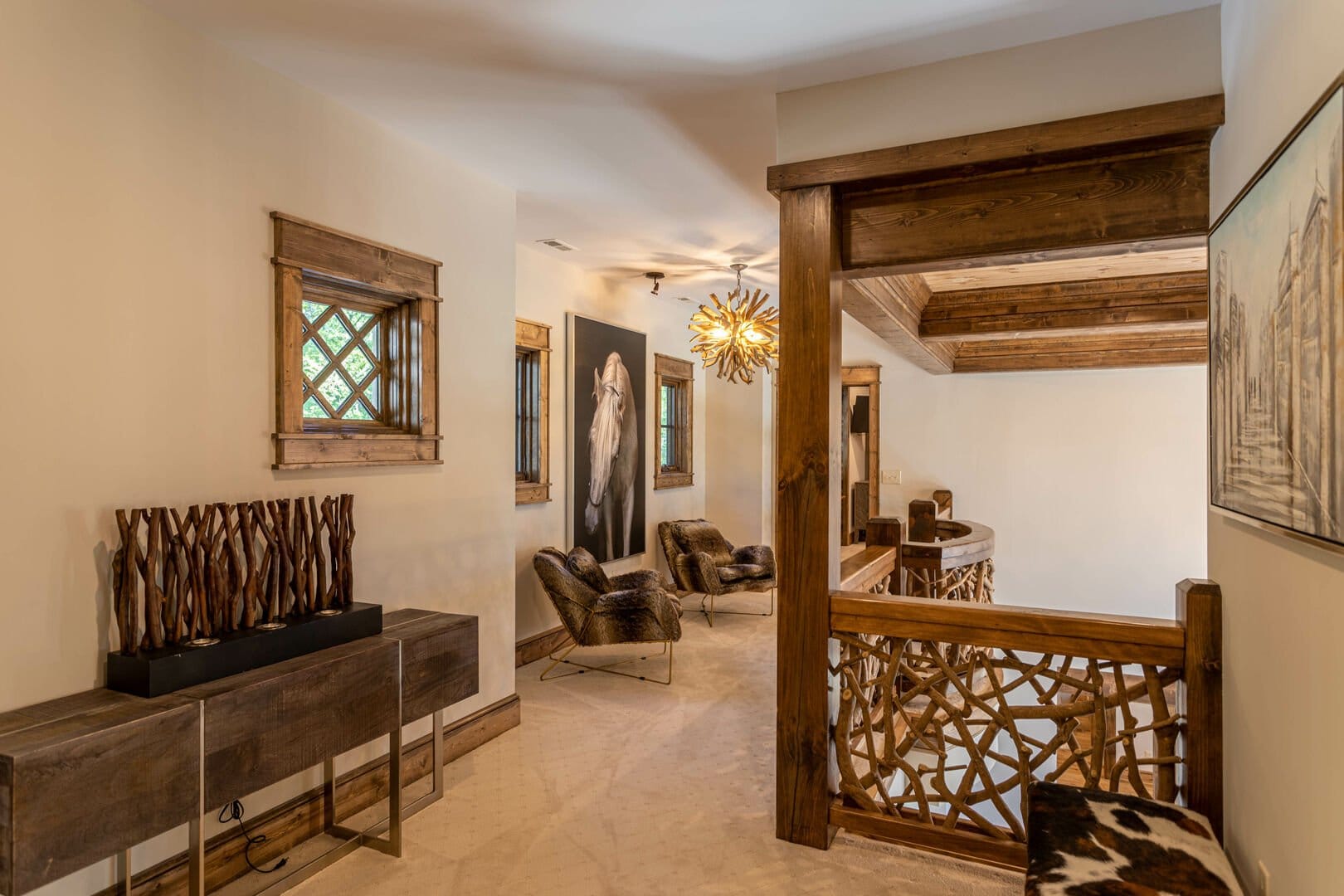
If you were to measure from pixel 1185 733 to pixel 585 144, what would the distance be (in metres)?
3.10

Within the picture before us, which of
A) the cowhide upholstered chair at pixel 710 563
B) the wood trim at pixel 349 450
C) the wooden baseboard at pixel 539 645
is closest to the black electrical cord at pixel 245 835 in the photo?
the wood trim at pixel 349 450

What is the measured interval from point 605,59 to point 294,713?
236 centimetres

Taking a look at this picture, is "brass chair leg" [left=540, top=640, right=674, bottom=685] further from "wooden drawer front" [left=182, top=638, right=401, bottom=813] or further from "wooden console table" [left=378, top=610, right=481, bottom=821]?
"wooden drawer front" [left=182, top=638, right=401, bottom=813]

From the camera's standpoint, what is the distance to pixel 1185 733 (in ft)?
7.47

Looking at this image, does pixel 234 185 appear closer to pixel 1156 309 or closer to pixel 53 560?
pixel 53 560

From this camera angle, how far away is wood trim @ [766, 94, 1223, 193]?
2.23 m

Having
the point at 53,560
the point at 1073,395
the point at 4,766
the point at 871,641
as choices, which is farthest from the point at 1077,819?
the point at 1073,395

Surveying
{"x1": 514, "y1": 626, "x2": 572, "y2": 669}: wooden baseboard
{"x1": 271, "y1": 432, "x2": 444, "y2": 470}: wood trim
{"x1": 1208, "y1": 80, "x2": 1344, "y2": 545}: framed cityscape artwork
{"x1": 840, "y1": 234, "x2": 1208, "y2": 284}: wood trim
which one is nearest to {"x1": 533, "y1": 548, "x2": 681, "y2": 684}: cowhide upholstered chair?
{"x1": 514, "y1": 626, "x2": 572, "y2": 669}: wooden baseboard

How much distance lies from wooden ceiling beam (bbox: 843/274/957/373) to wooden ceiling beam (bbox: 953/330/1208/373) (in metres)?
1.46

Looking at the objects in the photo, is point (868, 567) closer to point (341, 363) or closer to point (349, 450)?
point (349, 450)

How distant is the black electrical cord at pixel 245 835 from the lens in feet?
8.10

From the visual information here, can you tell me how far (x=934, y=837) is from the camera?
2572 mm

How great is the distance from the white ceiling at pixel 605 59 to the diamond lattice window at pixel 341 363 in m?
0.82

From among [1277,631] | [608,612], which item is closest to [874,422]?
[608,612]
